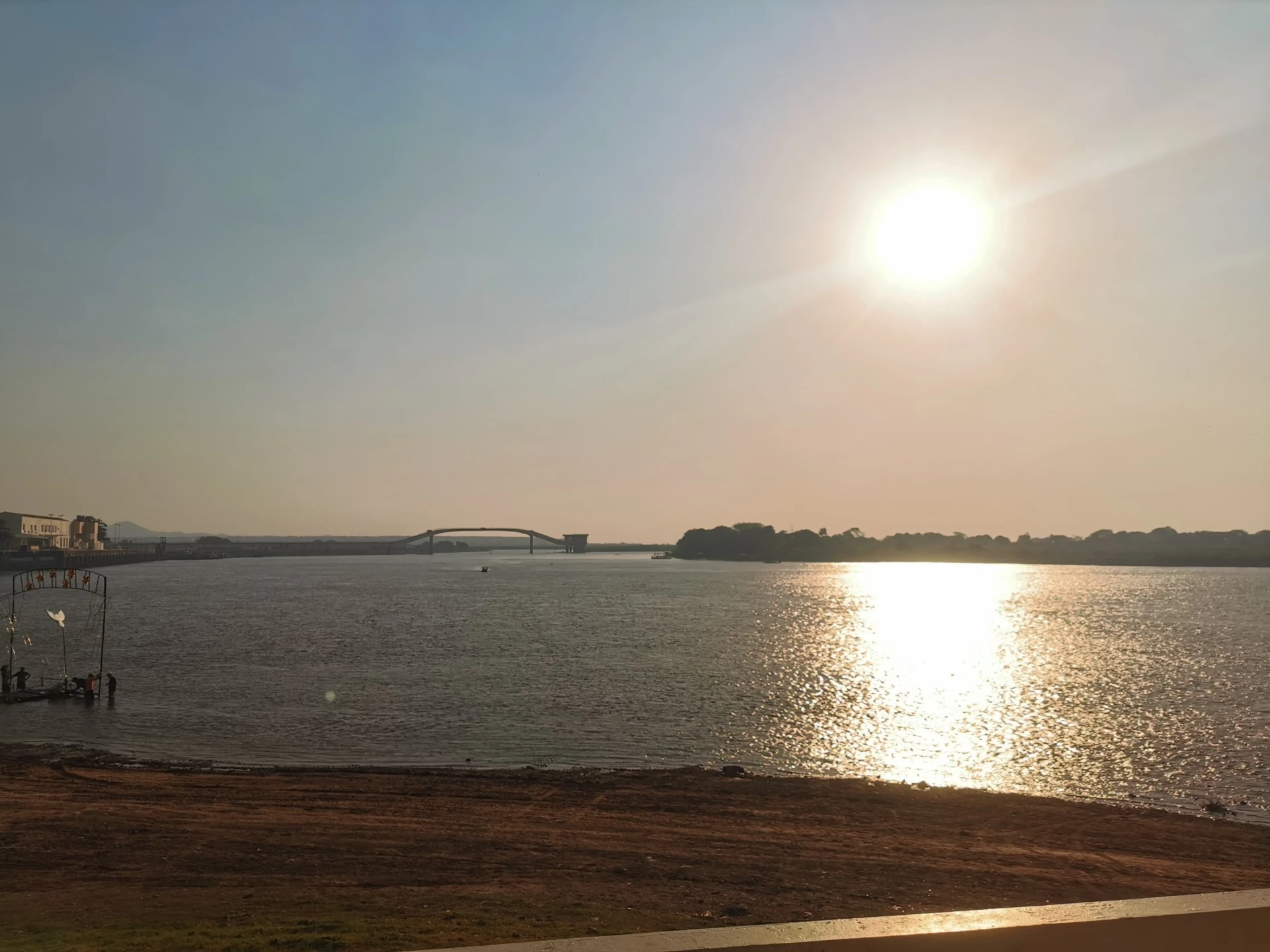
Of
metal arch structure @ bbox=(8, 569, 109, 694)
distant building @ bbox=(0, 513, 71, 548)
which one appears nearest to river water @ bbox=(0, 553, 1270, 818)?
metal arch structure @ bbox=(8, 569, 109, 694)

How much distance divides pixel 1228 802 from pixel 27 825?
29267 mm

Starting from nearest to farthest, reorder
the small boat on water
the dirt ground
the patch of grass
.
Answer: the patch of grass
the dirt ground
the small boat on water

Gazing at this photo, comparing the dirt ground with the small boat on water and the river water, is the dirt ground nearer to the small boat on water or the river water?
the river water

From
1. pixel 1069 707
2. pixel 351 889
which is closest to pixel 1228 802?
pixel 1069 707

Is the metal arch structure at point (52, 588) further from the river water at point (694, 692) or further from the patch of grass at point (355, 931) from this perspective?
the patch of grass at point (355, 931)

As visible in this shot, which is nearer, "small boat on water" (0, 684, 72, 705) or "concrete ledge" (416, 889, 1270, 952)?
"concrete ledge" (416, 889, 1270, 952)

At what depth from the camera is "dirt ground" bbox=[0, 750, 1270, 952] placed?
38.4ft

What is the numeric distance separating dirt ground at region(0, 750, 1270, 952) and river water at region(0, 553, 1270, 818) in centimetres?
420

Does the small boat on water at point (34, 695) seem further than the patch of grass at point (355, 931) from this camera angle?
Yes

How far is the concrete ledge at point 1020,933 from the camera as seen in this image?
5.61 metres

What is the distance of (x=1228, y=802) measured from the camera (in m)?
24.6

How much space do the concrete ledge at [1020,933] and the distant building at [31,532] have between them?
675 feet

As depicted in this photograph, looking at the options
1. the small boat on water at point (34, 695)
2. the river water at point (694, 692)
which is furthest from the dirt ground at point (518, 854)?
the small boat on water at point (34, 695)

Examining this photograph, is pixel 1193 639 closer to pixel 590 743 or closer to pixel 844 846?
pixel 590 743
